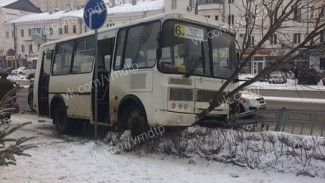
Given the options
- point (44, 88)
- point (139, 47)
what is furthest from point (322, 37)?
point (44, 88)

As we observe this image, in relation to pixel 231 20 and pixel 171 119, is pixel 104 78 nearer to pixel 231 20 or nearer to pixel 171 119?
pixel 171 119

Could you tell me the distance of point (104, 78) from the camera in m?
8.86

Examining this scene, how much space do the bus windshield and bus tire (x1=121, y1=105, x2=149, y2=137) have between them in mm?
1035

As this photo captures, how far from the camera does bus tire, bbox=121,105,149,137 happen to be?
726 centimetres

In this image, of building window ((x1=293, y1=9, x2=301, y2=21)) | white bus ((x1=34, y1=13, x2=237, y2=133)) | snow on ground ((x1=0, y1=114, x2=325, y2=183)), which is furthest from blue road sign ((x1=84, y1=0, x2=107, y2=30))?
building window ((x1=293, y1=9, x2=301, y2=21))

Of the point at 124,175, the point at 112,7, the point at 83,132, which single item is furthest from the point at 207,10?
the point at 124,175

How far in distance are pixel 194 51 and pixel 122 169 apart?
2.70 m

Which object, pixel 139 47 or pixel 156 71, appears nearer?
pixel 156 71

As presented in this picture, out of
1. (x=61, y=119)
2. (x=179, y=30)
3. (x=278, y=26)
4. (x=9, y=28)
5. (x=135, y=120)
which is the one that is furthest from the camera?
(x=9, y=28)

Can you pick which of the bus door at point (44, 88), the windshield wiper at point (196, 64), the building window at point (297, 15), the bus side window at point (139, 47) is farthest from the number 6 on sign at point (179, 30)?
the bus door at point (44, 88)

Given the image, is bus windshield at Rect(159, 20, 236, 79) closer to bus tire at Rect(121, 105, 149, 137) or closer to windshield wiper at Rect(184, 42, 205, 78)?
windshield wiper at Rect(184, 42, 205, 78)

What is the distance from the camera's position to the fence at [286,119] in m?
7.54

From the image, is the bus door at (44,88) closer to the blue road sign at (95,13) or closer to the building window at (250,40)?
the blue road sign at (95,13)

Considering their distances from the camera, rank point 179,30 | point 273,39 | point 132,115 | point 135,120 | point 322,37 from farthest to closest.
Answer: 1. point 132,115
2. point 135,120
3. point 179,30
4. point 273,39
5. point 322,37
